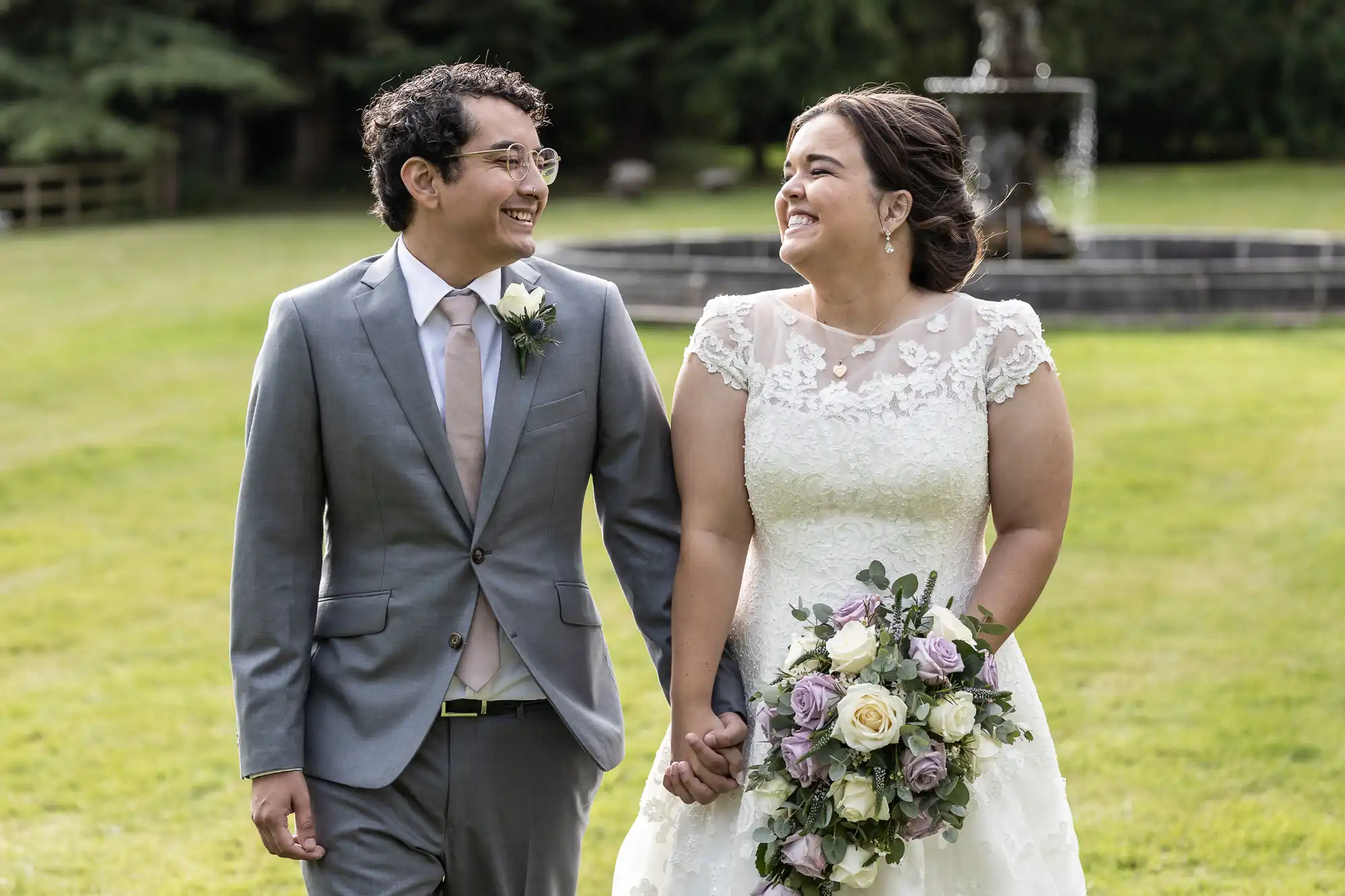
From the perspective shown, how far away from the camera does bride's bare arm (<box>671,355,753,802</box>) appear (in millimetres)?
3297

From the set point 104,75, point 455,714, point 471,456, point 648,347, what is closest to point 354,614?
point 455,714

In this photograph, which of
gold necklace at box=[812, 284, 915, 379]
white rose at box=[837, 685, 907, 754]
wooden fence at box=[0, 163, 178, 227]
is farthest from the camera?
wooden fence at box=[0, 163, 178, 227]

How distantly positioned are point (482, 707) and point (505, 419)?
575mm

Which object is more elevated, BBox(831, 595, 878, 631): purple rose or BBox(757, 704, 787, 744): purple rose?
BBox(831, 595, 878, 631): purple rose

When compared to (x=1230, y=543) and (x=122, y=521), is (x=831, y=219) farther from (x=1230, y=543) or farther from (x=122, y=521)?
(x=122, y=521)

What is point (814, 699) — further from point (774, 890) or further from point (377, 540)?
point (377, 540)

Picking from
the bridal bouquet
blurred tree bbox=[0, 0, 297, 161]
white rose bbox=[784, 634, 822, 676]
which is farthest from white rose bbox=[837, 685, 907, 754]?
blurred tree bbox=[0, 0, 297, 161]

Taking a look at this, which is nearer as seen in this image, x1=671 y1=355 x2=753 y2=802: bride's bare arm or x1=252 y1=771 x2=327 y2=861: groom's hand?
x1=252 y1=771 x2=327 y2=861: groom's hand

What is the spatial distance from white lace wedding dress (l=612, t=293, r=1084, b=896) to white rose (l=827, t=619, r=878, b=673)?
30 cm

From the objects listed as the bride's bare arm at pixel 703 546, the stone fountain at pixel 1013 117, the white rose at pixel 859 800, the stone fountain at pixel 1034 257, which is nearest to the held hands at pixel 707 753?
the bride's bare arm at pixel 703 546

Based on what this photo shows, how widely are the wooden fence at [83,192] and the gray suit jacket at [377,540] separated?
3077 centimetres

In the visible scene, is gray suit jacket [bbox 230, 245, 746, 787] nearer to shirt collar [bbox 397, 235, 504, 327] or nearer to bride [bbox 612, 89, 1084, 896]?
shirt collar [bbox 397, 235, 504, 327]

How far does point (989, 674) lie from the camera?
3035 mm

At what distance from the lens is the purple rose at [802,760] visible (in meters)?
2.96
